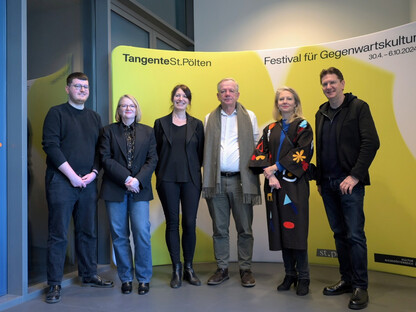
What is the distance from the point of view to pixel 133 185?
8.98 feet

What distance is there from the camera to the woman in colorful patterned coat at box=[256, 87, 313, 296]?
270 centimetres

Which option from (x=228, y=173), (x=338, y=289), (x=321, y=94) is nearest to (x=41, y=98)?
(x=228, y=173)

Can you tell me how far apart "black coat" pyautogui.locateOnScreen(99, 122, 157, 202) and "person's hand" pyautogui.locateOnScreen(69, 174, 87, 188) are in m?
0.14

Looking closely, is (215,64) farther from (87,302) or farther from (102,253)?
(87,302)

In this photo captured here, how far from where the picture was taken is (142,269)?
9.37ft

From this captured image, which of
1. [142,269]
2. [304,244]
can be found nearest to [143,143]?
[142,269]

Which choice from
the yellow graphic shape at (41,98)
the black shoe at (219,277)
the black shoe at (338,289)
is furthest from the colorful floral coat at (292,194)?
the yellow graphic shape at (41,98)

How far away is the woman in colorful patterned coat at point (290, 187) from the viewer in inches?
106

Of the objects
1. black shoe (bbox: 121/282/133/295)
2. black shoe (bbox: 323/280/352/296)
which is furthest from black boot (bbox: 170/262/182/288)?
black shoe (bbox: 323/280/352/296)

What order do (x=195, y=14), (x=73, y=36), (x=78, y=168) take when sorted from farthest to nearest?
(x=195, y=14)
(x=73, y=36)
(x=78, y=168)

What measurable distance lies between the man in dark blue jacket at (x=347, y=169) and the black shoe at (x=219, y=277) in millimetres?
789

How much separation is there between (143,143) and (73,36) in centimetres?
149

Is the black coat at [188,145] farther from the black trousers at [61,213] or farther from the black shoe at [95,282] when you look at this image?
the black shoe at [95,282]

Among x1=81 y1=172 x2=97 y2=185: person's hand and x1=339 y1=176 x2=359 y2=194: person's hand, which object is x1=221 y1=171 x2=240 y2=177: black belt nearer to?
x1=339 y1=176 x2=359 y2=194: person's hand
